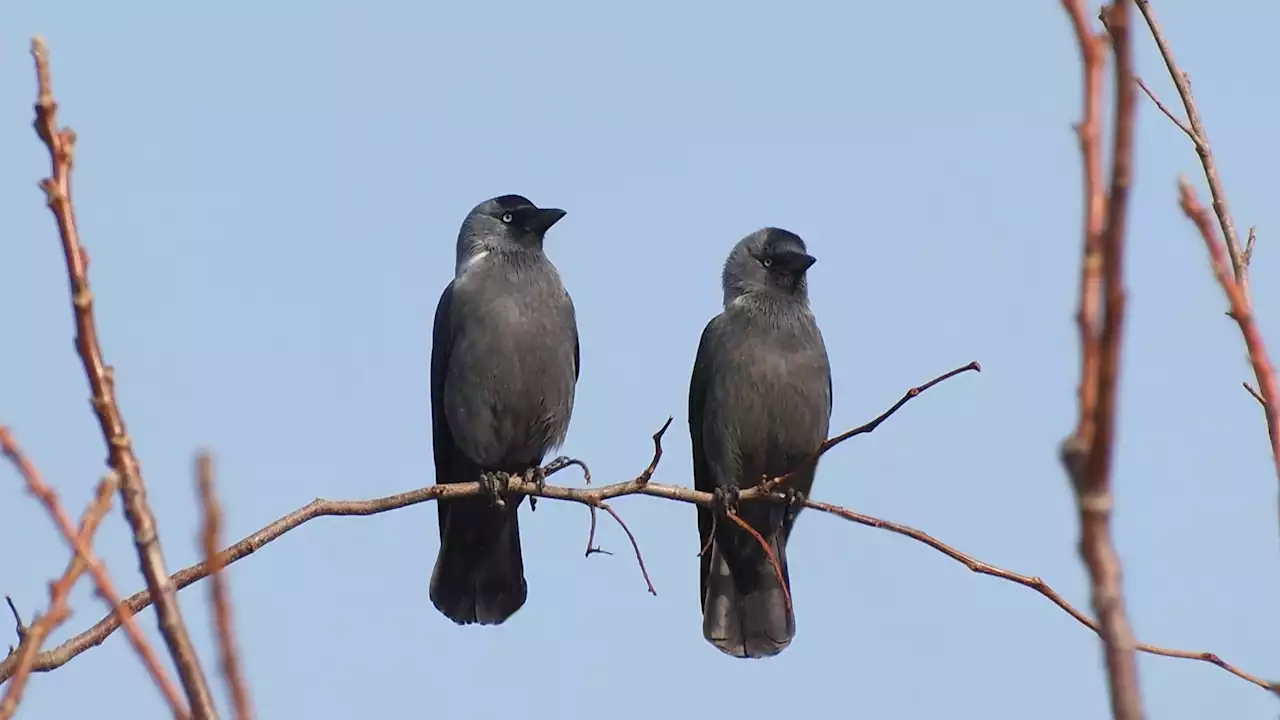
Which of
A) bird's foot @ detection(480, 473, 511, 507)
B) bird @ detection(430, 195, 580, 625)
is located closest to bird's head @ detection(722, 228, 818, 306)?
bird @ detection(430, 195, 580, 625)

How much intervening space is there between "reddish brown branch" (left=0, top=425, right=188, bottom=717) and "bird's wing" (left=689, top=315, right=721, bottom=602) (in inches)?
263

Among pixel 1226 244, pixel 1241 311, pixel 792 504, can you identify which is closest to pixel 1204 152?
pixel 1226 244

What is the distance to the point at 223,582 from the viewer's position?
1.42 m

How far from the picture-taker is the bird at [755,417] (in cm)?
832

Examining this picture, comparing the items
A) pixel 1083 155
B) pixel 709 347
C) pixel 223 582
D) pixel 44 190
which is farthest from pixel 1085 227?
pixel 709 347

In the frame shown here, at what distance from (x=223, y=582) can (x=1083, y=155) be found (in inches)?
34.2

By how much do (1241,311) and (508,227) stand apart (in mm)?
6975

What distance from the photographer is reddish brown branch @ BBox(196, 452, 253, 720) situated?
1.36 metres

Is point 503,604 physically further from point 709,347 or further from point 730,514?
point 730,514

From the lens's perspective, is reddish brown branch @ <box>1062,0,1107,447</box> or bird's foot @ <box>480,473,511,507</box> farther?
bird's foot @ <box>480,473,511,507</box>

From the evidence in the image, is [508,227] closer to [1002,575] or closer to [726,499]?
[726,499]

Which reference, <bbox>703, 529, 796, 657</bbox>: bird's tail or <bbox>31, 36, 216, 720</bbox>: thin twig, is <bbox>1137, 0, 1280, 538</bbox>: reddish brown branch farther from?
<bbox>703, 529, 796, 657</bbox>: bird's tail

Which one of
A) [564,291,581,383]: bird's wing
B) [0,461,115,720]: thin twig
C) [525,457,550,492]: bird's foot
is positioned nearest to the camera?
[0,461,115,720]: thin twig

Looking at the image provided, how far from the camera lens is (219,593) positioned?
1.42 meters
